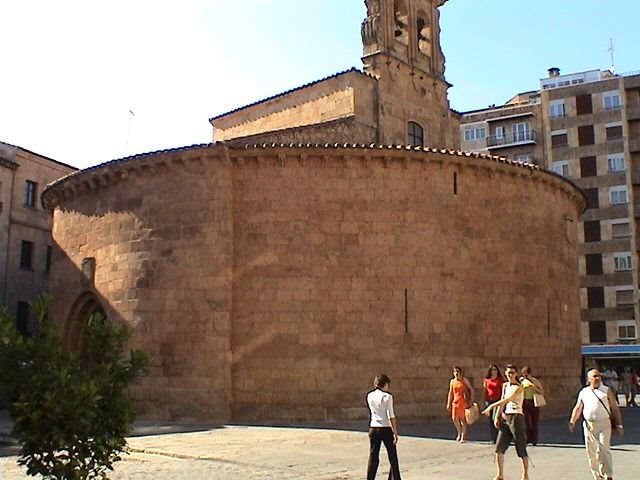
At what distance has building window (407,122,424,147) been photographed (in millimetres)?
26453

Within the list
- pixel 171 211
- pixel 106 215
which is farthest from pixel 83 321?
pixel 171 211

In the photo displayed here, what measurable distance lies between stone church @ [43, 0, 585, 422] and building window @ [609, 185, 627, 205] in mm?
26531

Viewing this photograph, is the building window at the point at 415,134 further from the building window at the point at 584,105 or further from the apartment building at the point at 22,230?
the building window at the point at 584,105

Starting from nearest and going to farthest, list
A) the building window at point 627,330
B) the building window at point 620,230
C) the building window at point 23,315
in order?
the building window at point 23,315 → the building window at point 627,330 → the building window at point 620,230

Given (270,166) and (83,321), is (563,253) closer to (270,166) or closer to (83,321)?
(270,166)

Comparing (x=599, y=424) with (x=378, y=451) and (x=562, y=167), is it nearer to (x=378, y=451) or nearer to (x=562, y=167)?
(x=378, y=451)

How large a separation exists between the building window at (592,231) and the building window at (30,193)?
30347mm

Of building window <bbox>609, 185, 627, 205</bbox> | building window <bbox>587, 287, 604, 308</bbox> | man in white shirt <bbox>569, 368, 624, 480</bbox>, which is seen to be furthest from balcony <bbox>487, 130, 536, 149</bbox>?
man in white shirt <bbox>569, 368, 624, 480</bbox>

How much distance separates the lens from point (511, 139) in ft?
159

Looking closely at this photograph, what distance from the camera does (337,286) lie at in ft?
55.2

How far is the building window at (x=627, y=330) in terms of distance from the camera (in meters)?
41.2

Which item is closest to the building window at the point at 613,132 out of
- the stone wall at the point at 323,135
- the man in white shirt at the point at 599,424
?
the stone wall at the point at 323,135

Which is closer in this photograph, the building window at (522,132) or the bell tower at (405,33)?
the bell tower at (405,33)

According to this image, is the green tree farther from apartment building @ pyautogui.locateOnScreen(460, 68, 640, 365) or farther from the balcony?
the balcony
